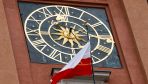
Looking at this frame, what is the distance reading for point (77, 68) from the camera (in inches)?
626

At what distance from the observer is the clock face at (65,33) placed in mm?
17359

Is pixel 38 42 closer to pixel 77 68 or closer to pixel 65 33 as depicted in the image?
pixel 65 33

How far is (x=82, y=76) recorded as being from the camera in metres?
16.5

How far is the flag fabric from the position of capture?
624 inches

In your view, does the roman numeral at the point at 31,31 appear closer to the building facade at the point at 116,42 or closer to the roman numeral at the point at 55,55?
the building facade at the point at 116,42

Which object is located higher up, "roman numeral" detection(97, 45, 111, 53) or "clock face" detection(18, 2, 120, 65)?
"clock face" detection(18, 2, 120, 65)

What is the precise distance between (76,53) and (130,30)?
5.59ft

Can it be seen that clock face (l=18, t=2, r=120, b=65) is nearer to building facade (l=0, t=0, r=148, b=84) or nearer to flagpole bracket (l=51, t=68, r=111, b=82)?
building facade (l=0, t=0, r=148, b=84)

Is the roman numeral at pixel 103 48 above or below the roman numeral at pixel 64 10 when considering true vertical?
below

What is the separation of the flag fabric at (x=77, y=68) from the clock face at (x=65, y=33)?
1.11 m

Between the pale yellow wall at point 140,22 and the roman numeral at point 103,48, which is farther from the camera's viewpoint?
the roman numeral at point 103,48

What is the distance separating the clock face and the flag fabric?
111cm

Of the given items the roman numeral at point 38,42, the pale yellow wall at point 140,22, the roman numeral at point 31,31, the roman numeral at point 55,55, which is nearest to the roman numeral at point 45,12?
the roman numeral at point 31,31

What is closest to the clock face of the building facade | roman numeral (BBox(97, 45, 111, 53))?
roman numeral (BBox(97, 45, 111, 53))
